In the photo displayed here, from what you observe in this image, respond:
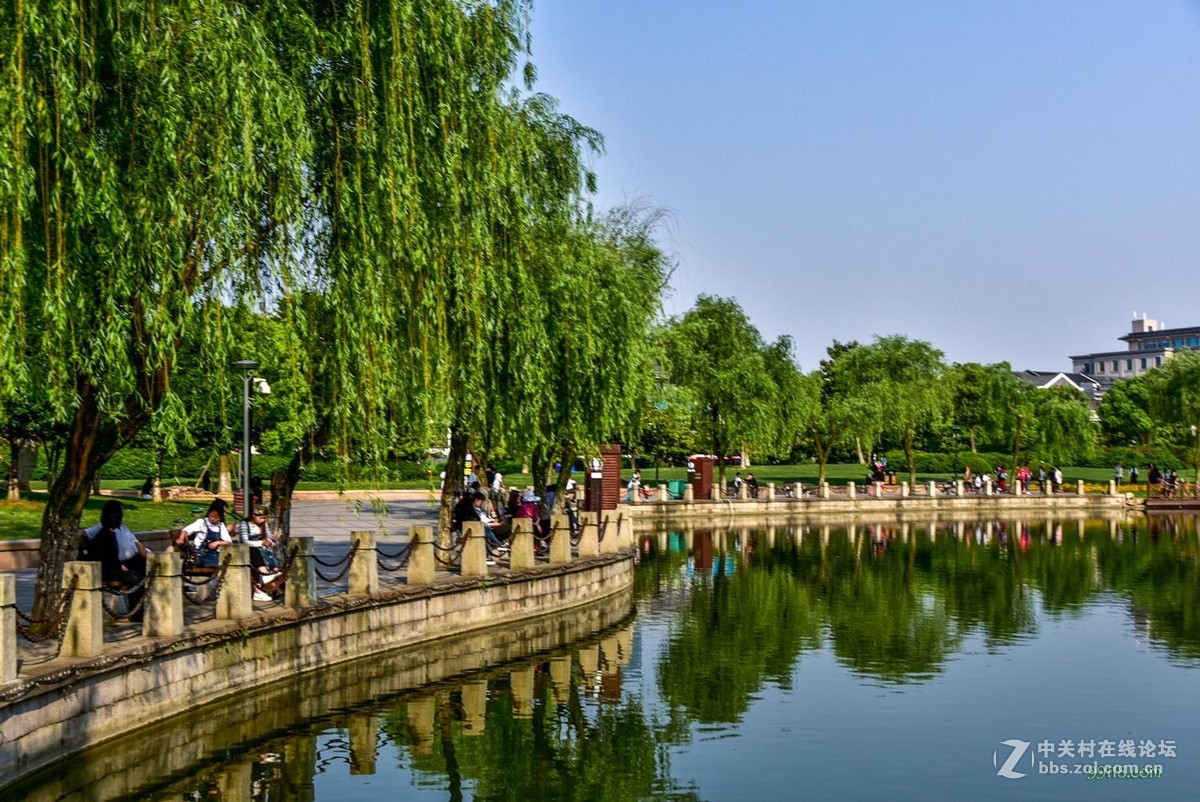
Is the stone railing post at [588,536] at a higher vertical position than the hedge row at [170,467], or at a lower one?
lower

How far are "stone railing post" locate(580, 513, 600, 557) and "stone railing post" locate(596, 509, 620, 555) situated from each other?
0.92 m

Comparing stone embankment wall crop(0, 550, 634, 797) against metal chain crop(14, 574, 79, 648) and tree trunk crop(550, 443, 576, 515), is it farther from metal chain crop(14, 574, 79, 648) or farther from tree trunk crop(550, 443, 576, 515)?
tree trunk crop(550, 443, 576, 515)

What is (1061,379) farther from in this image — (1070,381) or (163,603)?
(163,603)

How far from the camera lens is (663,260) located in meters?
42.0

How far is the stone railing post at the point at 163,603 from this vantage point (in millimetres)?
15297

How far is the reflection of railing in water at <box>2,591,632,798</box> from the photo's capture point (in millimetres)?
13172

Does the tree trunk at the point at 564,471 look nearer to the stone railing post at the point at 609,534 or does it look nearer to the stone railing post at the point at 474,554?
the stone railing post at the point at 609,534

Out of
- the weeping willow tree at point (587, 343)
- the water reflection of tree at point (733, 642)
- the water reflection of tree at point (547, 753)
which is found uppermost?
the weeping willow tree at point (587, 343)

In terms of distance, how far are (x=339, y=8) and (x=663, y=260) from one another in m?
24.7

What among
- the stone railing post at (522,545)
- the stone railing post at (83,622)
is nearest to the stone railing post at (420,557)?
the stone railing post at (522,545)

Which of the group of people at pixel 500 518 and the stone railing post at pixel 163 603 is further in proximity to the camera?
the group of people at pixel 500 518

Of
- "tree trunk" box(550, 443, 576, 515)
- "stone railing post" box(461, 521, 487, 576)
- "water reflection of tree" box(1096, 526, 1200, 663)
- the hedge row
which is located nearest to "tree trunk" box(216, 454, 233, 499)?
the hedge row

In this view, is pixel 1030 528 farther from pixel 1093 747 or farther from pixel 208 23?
pixel 208 23

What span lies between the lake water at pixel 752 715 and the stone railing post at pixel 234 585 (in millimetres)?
1203
